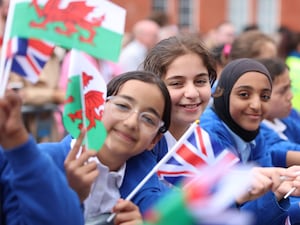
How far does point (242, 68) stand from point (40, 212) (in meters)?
1.69

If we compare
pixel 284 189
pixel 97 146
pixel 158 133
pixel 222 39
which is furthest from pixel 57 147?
pixel 222 39

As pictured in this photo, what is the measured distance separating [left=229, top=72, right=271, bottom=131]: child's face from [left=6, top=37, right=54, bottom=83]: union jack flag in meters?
1.51

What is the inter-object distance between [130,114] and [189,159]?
1.16 feet

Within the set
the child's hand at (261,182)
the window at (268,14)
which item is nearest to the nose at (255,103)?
the child's hand at (261,182)

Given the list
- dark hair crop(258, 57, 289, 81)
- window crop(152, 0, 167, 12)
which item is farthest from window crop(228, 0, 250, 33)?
dark hair crop(258, 57, 289, 81)

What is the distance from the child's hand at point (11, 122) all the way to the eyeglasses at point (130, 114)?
482 mm

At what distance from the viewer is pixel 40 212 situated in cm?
207

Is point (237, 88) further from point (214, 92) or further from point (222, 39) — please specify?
point (222, 39)

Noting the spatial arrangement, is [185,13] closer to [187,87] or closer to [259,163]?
[259,163]

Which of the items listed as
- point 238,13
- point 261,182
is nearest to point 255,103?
point 261,182

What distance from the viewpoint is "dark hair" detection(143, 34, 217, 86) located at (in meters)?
3.23

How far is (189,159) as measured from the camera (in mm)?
2672

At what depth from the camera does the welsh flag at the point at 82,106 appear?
2.27m

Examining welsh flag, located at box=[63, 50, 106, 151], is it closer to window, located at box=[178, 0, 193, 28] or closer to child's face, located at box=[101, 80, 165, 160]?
child's face, located at box=[101, 80, 165, 160]
